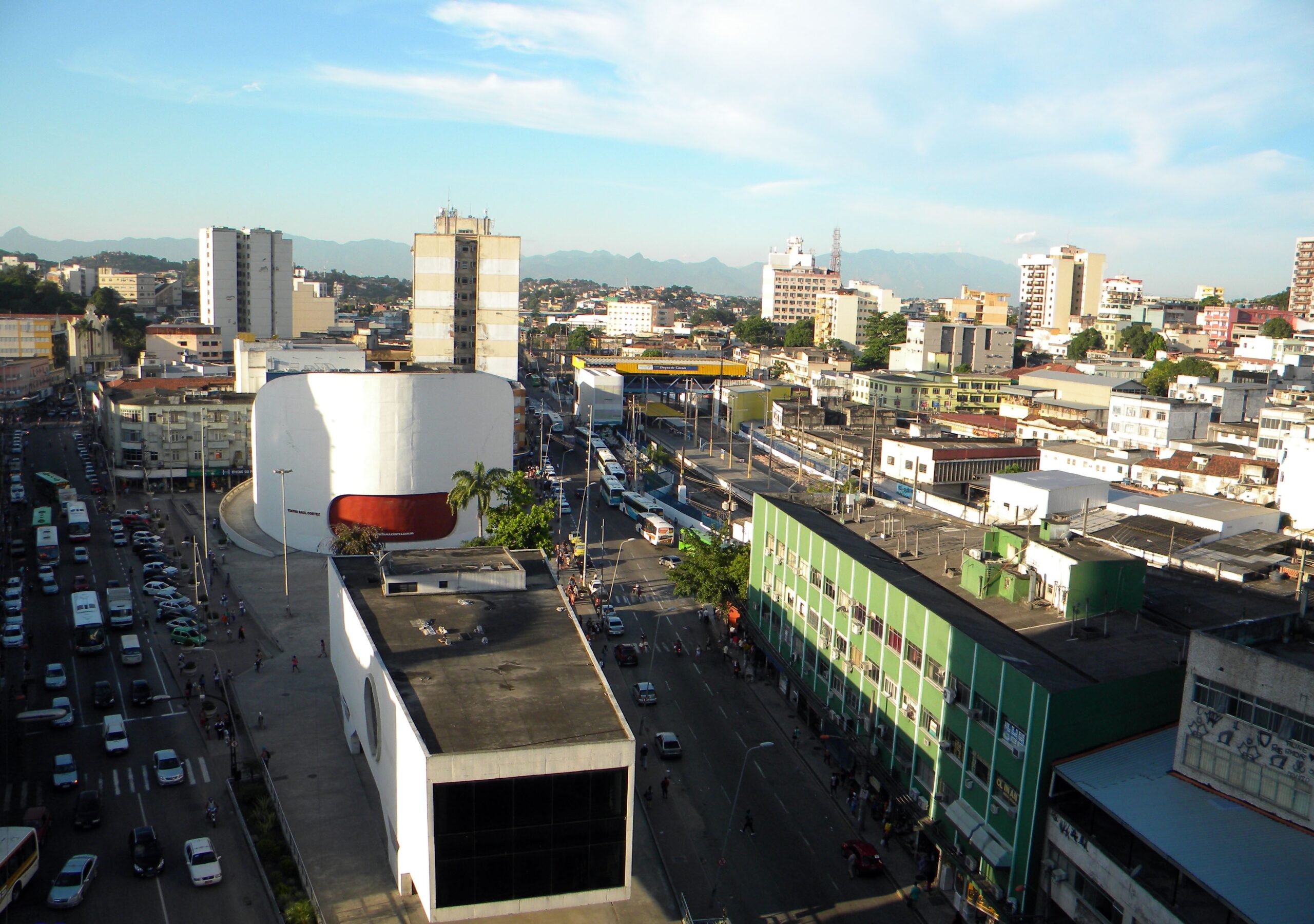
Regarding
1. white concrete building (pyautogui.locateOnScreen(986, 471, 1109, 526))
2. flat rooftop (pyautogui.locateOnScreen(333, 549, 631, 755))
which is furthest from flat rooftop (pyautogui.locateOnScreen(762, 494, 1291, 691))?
white concrete building (pyautogui.locateOnScreen(986, 471, 1109, 526))

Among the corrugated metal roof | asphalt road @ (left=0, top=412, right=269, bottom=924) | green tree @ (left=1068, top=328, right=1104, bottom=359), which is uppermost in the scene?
green tree @ (left=1068, top=328, right=1104, bottom=359)

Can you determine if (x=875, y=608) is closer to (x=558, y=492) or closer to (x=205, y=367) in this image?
(x=558, y=492)

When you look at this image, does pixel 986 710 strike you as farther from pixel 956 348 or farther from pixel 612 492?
pixel 956 348

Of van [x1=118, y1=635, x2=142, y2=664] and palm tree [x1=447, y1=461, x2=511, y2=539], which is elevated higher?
palm tree [x1=447, y1=461, x2=511, y2=539]

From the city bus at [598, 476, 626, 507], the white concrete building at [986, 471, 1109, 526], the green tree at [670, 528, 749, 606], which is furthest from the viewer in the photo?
the city bus at [598, 476, 626, 507]

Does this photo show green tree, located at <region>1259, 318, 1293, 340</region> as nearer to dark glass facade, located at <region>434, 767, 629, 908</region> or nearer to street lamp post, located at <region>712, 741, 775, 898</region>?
street lamp post, located at <region>712, 741, 775, 898</region>

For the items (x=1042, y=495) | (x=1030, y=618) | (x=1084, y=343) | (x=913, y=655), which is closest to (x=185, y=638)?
(x=913, y=655)

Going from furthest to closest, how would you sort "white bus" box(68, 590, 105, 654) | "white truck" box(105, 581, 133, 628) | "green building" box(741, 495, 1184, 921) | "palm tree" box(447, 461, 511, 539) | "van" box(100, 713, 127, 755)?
"palm tree" box(447, 461, 511, 539)
"white truck" box(105, 581, 133, 628)
"white bus" box(68, 590, 105, 654)
"van" box(100, 713, 127, 755)
"green building" box(741, 495, 1184, 921)
